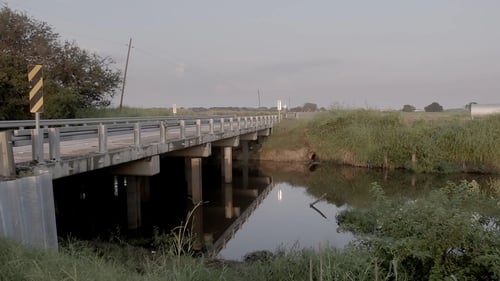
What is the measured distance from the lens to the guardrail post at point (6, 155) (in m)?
7.02

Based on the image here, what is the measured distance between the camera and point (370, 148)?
30625 millimetres

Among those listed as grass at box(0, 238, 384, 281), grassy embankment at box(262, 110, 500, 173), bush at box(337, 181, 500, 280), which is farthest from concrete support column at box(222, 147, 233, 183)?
bush at box(337, 181, 500, 280)

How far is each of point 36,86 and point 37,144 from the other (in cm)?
112

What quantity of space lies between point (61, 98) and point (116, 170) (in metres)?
12.6

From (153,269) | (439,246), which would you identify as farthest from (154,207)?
(439,246)

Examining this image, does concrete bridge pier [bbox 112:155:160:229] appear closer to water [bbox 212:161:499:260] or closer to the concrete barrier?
water [bbox 212:161:499:260]

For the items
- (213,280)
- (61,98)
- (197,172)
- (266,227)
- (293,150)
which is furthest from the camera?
(293,150)

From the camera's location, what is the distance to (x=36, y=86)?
8203 millimetres

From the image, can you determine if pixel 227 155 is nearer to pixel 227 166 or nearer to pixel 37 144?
pixel 227 166

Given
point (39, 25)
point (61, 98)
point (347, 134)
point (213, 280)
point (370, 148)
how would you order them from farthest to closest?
point (347, 134) → point (370, 148) → point (39, 25) → point (61, 98) → point (213, 280)

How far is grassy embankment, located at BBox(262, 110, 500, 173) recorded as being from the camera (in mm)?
28031

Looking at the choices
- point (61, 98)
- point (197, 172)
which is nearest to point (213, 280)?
point (197, 172)

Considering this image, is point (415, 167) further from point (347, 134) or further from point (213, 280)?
point (213, 280)

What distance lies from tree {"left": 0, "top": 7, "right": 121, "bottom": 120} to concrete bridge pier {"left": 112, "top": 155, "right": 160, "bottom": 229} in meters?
9.18
